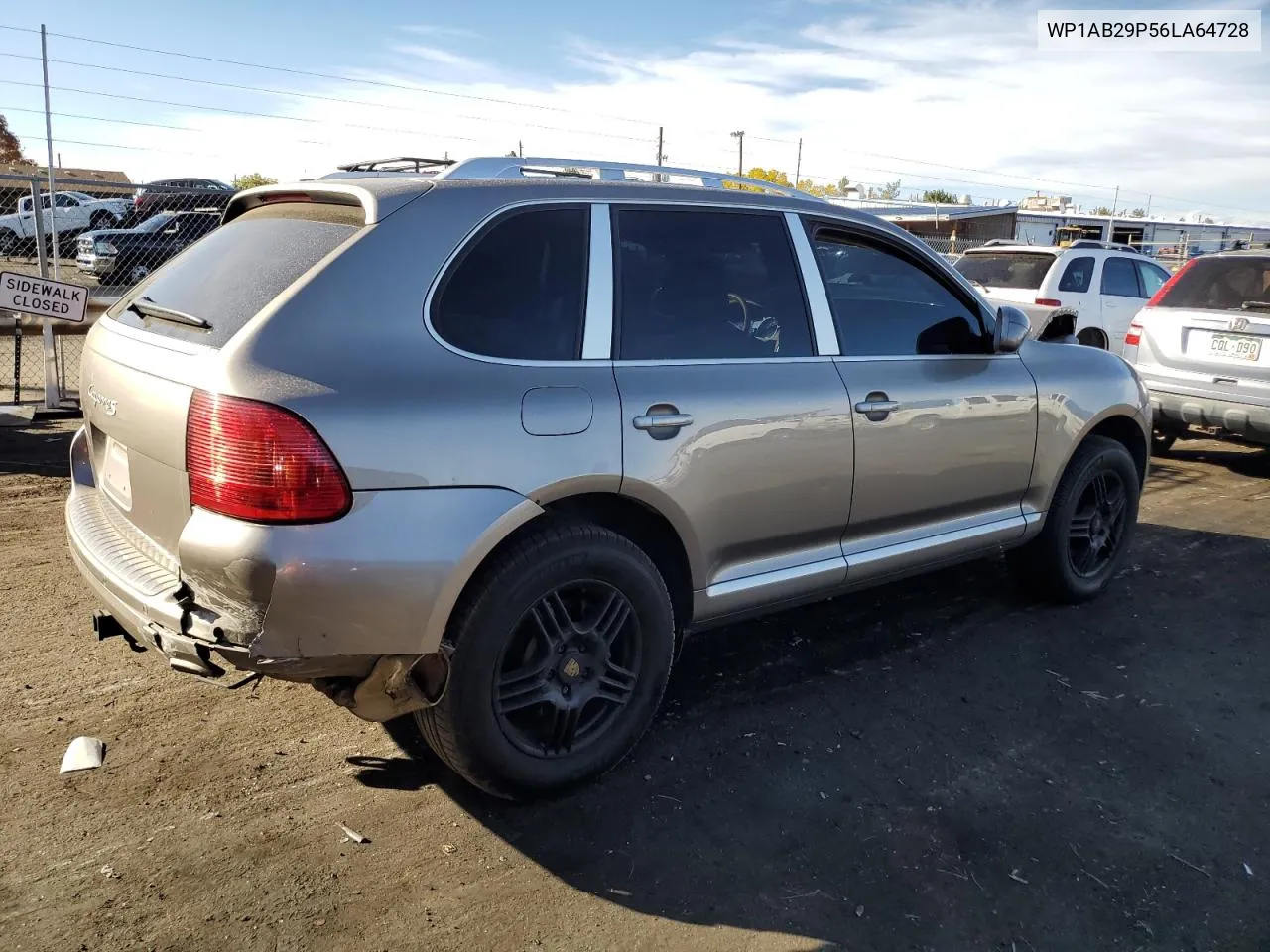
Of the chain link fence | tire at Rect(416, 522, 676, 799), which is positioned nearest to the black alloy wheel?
tire at Rect(416, 522, 676, 799)

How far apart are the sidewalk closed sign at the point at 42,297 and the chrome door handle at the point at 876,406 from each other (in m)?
7.22

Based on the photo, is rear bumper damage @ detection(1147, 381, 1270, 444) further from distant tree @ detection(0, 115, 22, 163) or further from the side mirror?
distant tree @ detection(0, 115, 22, 163)

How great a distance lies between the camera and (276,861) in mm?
2865

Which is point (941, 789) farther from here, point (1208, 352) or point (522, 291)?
point (1208, 352)

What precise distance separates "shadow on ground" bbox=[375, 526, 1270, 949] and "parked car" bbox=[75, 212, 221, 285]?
359 inches

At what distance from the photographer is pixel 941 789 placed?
133 inches

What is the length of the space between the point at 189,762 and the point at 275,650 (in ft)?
3.28

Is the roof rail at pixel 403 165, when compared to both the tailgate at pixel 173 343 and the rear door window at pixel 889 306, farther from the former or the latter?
the rear door window at pixel 889 306

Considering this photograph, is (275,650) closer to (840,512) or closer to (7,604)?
(840,512)

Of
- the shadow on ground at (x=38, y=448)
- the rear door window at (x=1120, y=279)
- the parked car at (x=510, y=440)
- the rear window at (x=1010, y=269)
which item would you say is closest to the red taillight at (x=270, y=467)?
the parked car at (x=510, y=440)

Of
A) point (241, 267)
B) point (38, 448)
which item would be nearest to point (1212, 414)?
point (241, 267)

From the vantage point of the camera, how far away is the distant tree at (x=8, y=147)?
2051 inches

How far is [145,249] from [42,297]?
196 inches

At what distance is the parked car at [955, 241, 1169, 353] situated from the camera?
37.9ft
